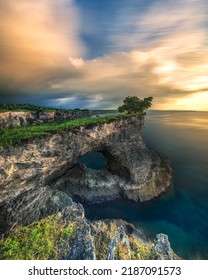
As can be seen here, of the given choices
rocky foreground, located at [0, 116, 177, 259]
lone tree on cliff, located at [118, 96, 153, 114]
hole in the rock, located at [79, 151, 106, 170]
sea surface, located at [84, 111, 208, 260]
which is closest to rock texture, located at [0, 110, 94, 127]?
rocky foreground, located at [0, 116, 177, 259]

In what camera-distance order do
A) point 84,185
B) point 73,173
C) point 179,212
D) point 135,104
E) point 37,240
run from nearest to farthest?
1. point 37,240
2. point 179,212
3. point 84,185
4. point 73,173
5. point 135,104

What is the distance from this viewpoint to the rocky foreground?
9.66 meters

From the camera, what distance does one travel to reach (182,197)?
18406mm

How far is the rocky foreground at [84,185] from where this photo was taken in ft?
31.7

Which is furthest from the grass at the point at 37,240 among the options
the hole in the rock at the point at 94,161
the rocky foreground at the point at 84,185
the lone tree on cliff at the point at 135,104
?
the lone tree on cliff at the point at 135,104

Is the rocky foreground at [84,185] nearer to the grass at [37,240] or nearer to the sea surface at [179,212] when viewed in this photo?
the grass at [37,240]

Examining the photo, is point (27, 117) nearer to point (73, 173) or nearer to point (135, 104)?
point (73, 173)

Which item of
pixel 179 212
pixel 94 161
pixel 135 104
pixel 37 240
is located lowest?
pixel 179 212

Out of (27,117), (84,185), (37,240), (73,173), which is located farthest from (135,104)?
(37,240)

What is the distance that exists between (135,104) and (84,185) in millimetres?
11175

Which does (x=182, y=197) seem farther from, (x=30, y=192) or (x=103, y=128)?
(x=30, y=192)

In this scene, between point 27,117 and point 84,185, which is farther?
point 84,185

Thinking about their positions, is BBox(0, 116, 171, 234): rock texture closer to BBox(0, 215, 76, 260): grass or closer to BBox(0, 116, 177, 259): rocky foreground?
BBox(0, 116, 177, 259): rocky foreground

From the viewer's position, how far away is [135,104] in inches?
891
